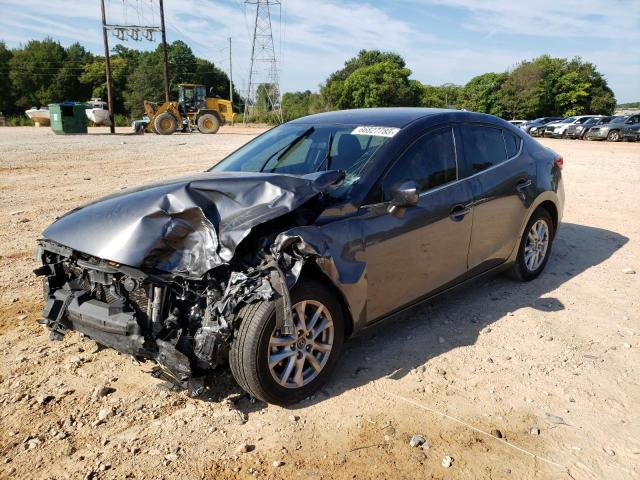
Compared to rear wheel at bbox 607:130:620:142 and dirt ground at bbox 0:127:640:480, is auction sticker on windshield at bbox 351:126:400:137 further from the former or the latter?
rear wheel at bbox 607:130:620:142

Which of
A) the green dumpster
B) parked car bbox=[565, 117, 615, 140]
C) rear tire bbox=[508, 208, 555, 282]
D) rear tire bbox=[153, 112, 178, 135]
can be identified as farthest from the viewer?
parked car bbox=[565, 117, 615, 140]

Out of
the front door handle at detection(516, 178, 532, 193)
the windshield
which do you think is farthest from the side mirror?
the front door handle at detection(516, 178, 532, 193)

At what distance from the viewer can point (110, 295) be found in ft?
10.4

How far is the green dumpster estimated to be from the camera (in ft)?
97.2

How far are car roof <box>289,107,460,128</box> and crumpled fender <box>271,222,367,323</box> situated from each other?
1165 millimetres

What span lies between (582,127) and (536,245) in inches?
1218

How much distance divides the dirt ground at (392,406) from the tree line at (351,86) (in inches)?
2204

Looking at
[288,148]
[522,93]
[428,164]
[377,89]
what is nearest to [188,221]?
[288,148]

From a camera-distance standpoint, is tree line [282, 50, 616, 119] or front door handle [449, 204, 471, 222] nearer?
front door handle [449, 204, 471, 222]

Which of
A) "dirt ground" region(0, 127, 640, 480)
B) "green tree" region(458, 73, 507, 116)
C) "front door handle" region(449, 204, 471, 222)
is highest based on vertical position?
"green tree" region(458, 73, 507, 116)

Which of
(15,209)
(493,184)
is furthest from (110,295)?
(15,209)

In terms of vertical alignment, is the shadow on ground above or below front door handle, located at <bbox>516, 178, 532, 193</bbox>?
below

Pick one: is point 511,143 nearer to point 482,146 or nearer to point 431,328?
point 482,146

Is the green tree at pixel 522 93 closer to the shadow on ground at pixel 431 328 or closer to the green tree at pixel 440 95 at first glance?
the green tree at pixel 440 95
